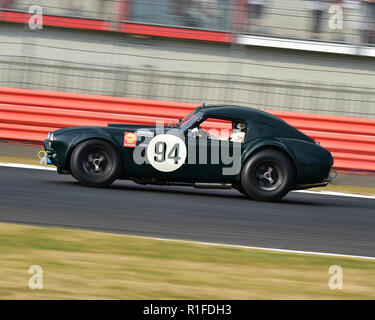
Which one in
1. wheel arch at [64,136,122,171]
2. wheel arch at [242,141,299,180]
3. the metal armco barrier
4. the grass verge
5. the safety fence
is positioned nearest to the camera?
the grass verge

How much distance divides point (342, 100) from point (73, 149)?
684 cm

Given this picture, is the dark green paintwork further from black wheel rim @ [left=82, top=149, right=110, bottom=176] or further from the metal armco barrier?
the metal armco barrier

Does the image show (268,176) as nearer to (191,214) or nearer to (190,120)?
(190,120)

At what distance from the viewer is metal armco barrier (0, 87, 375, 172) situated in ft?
44.9

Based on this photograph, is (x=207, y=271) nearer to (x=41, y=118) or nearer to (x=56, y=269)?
(x=56, y=269)

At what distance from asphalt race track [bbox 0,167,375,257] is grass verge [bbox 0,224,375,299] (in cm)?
54

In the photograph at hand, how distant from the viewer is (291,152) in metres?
9.79

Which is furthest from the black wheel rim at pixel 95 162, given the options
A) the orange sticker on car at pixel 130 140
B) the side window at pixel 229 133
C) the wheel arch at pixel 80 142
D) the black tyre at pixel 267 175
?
the black tyre at pixel 267 175

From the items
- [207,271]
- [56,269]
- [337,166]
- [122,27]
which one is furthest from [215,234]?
[122,27]

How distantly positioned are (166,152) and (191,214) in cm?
131
